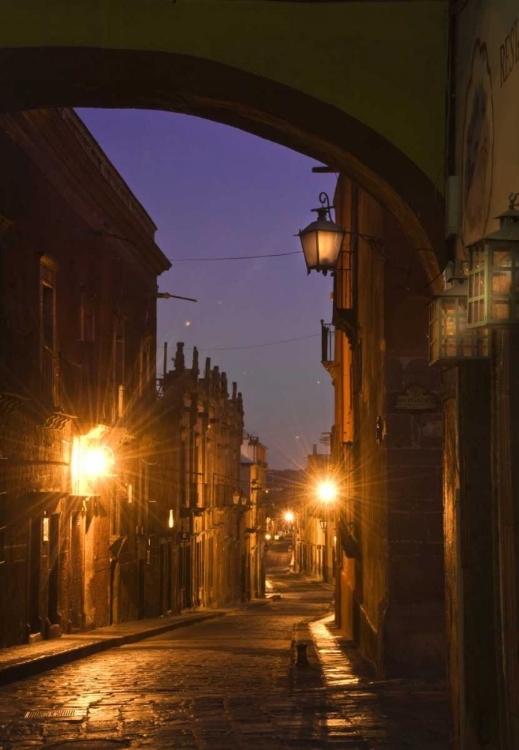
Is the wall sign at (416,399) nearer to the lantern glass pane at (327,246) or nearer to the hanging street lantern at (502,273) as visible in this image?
the lantern glass pane at (327,246)

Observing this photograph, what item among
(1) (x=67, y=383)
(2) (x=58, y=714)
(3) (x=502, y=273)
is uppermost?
(1) (x=67, y=383)

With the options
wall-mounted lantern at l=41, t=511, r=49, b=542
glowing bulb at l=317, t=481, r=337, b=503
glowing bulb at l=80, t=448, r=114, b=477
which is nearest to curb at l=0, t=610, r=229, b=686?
wall-mounted lantern at l=41, t=511, r=49, b=542

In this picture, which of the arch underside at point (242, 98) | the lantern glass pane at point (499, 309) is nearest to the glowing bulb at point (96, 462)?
the arch underside at point (242, 98)

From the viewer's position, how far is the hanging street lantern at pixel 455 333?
19.9 feet

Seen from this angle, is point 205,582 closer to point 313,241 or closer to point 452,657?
point 313,241

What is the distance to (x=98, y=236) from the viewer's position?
22.8 meters

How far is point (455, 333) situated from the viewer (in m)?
6.12

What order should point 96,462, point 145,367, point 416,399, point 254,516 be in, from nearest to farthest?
point 416,399 → point 96,462 → point 145,367 → point 254,516

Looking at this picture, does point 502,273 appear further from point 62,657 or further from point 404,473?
point 62,657

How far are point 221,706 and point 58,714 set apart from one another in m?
1.38

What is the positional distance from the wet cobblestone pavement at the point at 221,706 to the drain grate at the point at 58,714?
0.01 metres

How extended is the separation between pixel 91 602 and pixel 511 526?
1829 centimetres

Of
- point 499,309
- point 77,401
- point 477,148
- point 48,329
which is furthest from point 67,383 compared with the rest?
point 499,309

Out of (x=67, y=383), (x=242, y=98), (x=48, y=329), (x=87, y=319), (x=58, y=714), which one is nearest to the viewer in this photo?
(x=242, y=98)
